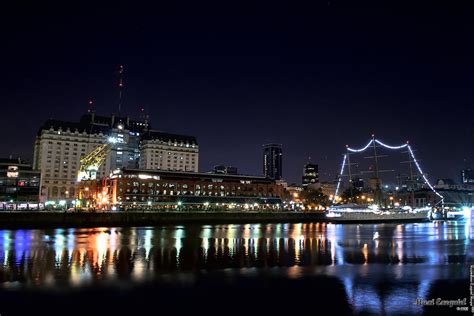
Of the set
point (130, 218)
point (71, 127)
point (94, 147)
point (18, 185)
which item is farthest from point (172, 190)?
point (71, 127)

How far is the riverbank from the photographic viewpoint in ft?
235

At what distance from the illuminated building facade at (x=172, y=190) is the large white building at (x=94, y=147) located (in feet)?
59.0

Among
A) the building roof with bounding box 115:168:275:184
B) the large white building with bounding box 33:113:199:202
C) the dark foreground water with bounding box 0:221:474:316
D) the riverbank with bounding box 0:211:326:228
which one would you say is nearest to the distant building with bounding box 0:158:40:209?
the large white building with bounding box 33:113:199:202

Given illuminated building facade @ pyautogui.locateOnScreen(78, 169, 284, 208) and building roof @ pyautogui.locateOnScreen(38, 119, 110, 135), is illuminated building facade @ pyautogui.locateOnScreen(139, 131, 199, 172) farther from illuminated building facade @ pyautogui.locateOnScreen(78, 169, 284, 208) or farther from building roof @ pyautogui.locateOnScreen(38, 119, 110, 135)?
illuminated building facade @ pyautogui.locateOnScreen(78, 169, 284, 208)

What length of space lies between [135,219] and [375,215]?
63058 millimetres

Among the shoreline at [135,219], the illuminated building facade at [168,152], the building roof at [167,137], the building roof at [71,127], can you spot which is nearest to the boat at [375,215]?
the shoreline at [135,219]

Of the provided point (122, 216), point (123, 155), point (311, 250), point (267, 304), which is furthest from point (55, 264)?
point (123, 155)

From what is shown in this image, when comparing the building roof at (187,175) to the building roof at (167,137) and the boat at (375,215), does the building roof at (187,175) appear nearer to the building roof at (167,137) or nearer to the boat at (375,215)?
the boat at (375,215)

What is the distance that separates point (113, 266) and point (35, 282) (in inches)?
214

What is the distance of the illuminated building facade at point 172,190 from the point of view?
125 metres

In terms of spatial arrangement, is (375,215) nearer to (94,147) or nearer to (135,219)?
(135,219)

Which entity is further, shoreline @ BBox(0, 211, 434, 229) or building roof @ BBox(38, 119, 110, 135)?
building roof @ BBox(38, 119, 110, 135)

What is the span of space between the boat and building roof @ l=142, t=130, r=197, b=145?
86.4 metres

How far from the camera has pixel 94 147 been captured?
527ft
